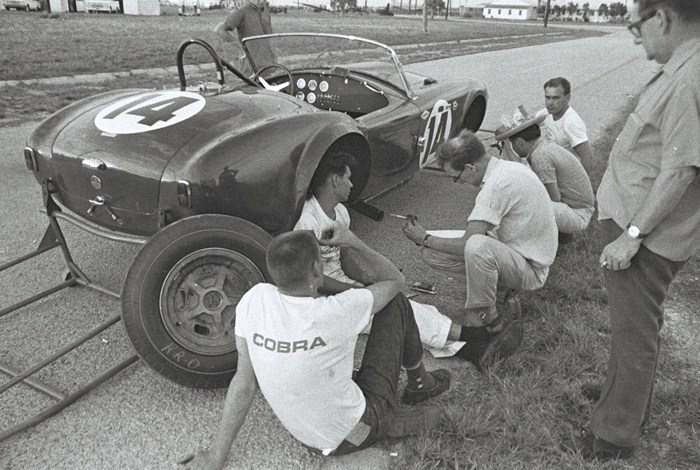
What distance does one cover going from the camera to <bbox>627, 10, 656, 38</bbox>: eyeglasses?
1.95 m

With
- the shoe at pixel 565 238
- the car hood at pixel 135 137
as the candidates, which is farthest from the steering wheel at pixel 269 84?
the shoe at pixel 565 238

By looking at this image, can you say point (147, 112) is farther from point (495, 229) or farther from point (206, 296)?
point (495, 229)

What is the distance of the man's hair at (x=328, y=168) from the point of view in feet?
10.0

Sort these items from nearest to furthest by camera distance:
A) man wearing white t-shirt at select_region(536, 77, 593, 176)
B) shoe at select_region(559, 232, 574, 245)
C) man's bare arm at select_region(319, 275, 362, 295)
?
man's bare arm at select_region(319, 275, 362, 295)
shoe at select_region(559, 232, 574, 245)
man wearing white t-shirt at select_region(536, 77, 593, 176)

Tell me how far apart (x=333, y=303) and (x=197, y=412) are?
101 centimetres

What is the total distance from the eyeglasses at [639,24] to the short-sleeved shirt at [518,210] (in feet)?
4.03

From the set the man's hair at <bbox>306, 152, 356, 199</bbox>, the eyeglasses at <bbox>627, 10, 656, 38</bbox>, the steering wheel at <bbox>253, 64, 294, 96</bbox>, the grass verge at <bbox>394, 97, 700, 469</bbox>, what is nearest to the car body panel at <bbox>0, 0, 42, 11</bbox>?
the steering wheel at <bbox>253, 64, 294, 96</bbox>

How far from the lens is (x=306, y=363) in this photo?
81.7 inches

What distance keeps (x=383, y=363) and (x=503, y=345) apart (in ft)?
3.13

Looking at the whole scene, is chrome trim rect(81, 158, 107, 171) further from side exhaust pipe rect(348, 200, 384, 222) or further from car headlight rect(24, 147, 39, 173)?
side exhaust pipe rect(348, 200, 384, 222)

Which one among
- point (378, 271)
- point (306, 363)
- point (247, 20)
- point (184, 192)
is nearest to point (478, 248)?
point (378, 271)

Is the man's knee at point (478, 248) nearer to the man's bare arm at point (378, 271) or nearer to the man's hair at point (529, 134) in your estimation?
the man's bare arm at point (378, 271)

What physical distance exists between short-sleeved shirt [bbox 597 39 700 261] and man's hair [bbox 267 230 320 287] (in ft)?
3.83

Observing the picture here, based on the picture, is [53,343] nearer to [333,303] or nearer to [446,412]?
[333,303]
